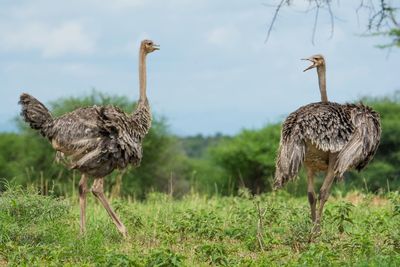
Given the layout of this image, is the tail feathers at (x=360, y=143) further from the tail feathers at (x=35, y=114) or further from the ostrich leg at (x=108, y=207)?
the tail feathers at (x=35, y=114)

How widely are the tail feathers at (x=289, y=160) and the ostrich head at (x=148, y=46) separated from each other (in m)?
2.57

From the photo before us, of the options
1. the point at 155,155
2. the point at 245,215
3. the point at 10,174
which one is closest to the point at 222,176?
the point at 155,155

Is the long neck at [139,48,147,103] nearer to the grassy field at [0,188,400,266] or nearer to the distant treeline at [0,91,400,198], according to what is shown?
the grassy field at [0,188,400,266]

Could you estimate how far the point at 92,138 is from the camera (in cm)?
838

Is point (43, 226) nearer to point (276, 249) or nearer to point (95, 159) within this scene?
point (95, 159)

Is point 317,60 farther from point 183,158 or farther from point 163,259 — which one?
point 183,158

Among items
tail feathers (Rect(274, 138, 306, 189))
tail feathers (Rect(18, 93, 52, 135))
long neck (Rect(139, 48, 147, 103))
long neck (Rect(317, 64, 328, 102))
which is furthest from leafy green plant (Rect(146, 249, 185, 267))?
long neck (Rect(317, 64, 328, 102))

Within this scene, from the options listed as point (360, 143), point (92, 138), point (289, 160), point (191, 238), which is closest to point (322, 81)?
point (360, 143)

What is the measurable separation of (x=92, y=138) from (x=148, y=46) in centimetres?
197

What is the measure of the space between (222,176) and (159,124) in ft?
11.9

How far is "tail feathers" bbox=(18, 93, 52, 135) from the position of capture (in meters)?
8.62

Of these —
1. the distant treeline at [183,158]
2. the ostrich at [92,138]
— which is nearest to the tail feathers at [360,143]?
the ostrich at [92,138]

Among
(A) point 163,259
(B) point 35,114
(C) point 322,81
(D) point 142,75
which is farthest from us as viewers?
(D) point 142,75

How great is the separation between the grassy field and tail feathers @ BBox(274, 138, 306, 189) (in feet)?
1.24
